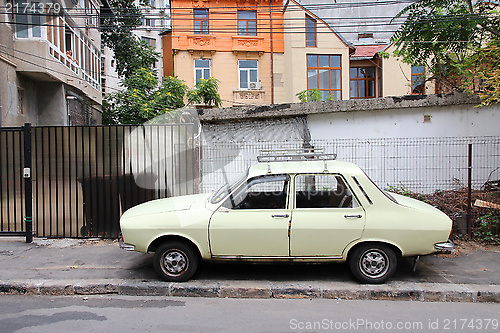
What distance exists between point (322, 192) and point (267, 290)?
1599 mm

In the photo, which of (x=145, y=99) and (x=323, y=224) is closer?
(x=323, y=224)

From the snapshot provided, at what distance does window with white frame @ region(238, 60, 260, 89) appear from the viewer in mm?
23453

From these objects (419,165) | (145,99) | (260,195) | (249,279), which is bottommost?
(249,279)

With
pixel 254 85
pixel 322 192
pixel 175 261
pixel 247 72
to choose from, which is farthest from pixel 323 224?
pixel 247 72

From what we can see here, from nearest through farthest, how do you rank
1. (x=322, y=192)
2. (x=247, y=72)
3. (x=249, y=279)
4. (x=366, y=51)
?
(x=249, y=279), (x=322, y=192), (x=247, y=72), (x=366, y=51)

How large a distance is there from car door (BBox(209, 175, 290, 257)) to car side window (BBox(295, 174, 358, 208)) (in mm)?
212

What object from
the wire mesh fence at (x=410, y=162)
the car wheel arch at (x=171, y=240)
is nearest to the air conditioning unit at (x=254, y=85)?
the wire mesh fence at (x=410, y=162)

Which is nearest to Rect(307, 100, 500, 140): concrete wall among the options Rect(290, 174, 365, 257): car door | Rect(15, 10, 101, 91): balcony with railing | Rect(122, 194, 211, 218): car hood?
Rect(290, 174, 365, 257): car door

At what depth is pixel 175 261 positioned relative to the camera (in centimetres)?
507

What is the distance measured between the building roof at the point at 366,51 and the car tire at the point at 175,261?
22.5m

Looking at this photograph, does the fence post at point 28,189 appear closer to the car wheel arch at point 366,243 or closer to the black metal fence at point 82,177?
the black metal fence at point 82,177

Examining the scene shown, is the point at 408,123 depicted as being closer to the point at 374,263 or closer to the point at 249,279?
the point at 374,263

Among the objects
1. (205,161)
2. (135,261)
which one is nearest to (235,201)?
(135,261)

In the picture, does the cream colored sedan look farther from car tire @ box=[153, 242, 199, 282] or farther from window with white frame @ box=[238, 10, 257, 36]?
window with white frame @ box=[238, 10, 257, 36]
